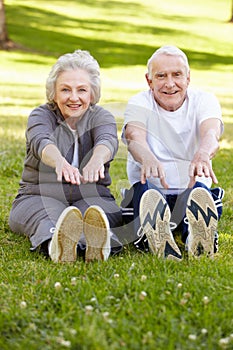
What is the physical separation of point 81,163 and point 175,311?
174cm

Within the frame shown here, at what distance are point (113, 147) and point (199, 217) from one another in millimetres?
771

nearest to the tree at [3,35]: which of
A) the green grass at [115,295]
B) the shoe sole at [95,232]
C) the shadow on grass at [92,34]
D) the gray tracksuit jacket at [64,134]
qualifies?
the shadow on grass at [92,34]

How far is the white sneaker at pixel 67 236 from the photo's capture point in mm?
3910

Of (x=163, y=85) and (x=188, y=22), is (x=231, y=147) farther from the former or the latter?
(x=188, y=22)

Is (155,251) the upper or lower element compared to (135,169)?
lower

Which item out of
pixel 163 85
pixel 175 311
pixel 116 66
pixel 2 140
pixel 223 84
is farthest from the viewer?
pixel 116 66

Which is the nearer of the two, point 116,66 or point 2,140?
point 2,140

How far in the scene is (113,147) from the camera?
448 centimetres

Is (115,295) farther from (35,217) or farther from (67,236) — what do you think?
(35,217)

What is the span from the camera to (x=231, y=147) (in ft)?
29.3

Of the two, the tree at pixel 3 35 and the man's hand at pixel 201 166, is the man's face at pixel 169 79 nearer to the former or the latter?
the man's hand at pixel 201 166

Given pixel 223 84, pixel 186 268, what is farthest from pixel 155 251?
pixel 223 84

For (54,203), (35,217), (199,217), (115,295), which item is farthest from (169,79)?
(115,295)

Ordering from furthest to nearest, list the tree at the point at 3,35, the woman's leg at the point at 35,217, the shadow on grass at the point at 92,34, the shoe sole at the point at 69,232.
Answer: the shadow on grass at the point at 92,34 → the tree at the point at 3,35 → the woman's leg at the point at 35,217 → the shoe sole at the point at 69,232
